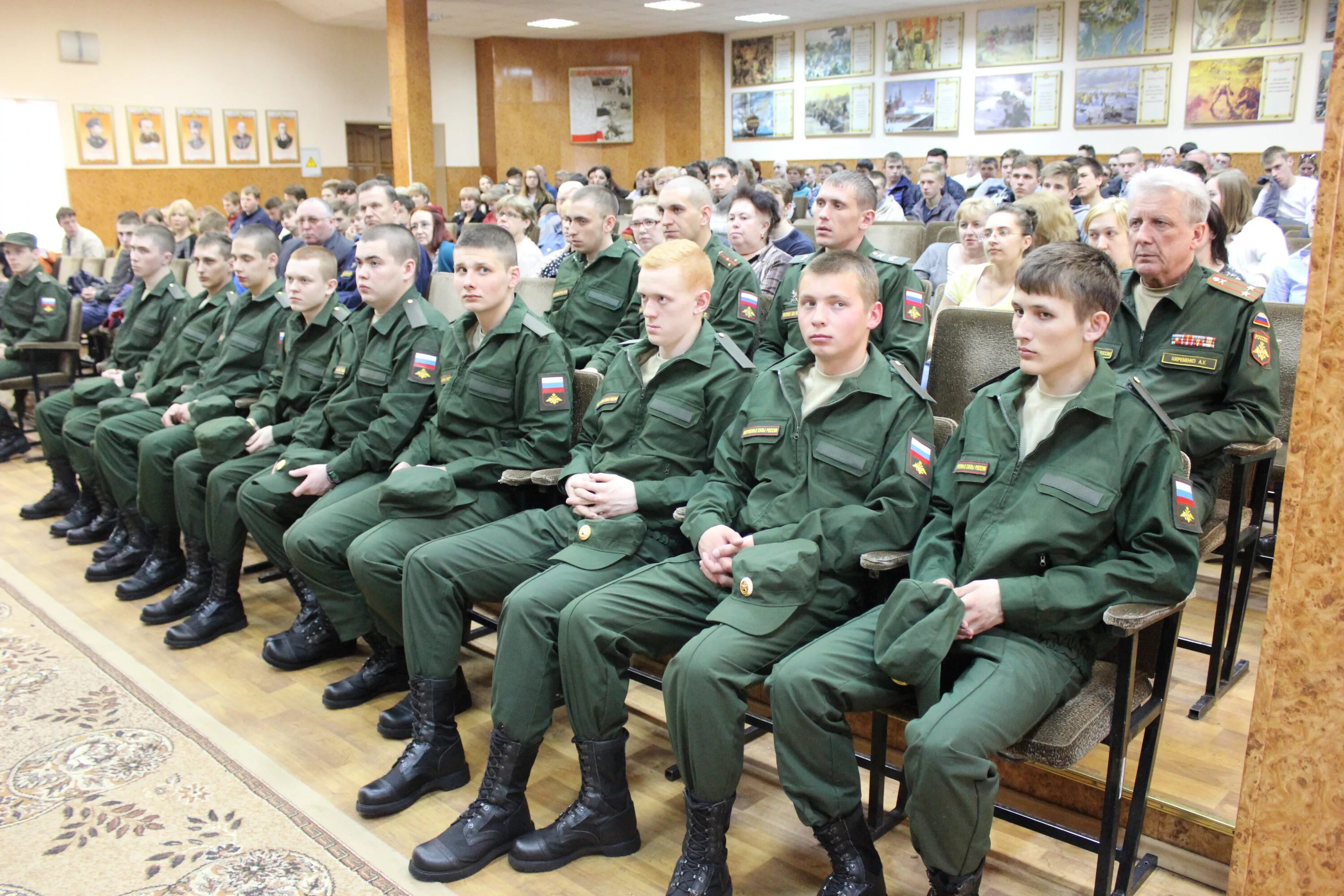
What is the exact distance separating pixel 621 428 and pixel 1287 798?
170 cm

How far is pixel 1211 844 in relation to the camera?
2.07 meters

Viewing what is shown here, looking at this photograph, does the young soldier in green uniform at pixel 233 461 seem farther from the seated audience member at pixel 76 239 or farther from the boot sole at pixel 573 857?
the seated audience member at pixel 76 239

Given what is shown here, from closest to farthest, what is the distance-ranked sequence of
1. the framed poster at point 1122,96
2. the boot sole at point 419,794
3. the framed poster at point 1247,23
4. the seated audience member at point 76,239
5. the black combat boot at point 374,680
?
the boot sole at point 419,794 → the black combat boot at point 374,680 → the seated audience member at point 76,239 → the framed poster at point 1247,23 → the framed poster at point 1122,96

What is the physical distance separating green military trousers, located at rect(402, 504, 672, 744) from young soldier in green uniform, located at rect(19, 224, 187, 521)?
2.87 meters

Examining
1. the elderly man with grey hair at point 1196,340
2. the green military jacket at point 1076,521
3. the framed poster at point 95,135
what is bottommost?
the green military jacket at point 1076,521

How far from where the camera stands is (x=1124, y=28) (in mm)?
10914

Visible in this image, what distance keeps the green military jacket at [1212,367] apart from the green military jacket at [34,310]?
551 centimetres

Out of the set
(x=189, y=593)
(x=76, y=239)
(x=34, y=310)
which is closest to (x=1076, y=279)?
(x=189, y=593)

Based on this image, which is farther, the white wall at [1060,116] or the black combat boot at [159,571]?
the white wall at [1060,116]

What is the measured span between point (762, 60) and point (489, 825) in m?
14.1

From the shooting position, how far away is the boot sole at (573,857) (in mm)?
2152

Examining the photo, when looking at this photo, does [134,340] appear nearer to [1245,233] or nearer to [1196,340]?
[1196,340]

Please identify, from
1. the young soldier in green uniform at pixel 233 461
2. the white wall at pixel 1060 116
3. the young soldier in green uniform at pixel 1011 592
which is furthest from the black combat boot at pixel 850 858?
the white wall at pixel 1060 116

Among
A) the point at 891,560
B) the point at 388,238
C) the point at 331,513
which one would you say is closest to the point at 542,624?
the point at 891,560
